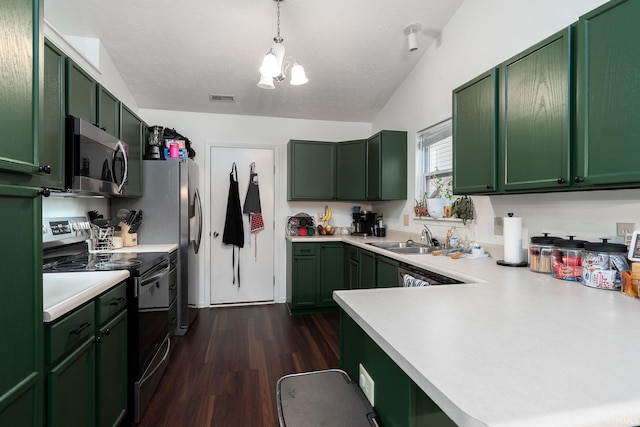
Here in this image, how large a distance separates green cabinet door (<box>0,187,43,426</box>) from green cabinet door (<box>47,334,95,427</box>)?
0.32 ft

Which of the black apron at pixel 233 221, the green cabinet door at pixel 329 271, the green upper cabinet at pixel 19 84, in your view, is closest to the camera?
the green upper cabinet at pixel 19 84

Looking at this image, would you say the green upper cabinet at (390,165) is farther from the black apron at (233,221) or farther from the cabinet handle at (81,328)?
the cabinet handle at (81,328)

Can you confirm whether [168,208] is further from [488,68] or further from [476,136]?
[488,68]

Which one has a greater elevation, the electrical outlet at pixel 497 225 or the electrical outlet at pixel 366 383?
the electrical outlet at pixel 497 225

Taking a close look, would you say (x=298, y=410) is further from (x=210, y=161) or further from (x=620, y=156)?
(x=210, y=161)

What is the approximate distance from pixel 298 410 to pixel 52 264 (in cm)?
185

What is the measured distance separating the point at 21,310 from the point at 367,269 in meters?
2.57

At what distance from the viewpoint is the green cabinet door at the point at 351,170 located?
387 cm

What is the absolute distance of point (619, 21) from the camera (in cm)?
123

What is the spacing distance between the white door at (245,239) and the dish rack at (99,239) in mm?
1453

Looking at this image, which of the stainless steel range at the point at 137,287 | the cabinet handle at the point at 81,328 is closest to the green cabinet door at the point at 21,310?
the cabinet handle at the point at 81,328

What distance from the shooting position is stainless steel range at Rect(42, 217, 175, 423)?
5.92ft

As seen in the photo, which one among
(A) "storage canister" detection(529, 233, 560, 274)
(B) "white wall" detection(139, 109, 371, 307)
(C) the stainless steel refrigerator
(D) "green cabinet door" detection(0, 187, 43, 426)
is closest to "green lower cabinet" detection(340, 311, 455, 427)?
(D) "green cabinet door" detection(0, 187, 43, 426)

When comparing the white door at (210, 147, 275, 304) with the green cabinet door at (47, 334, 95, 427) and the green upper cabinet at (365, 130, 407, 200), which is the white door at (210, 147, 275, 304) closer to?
the green upper cabinet at (365, 130, 407, 200)
